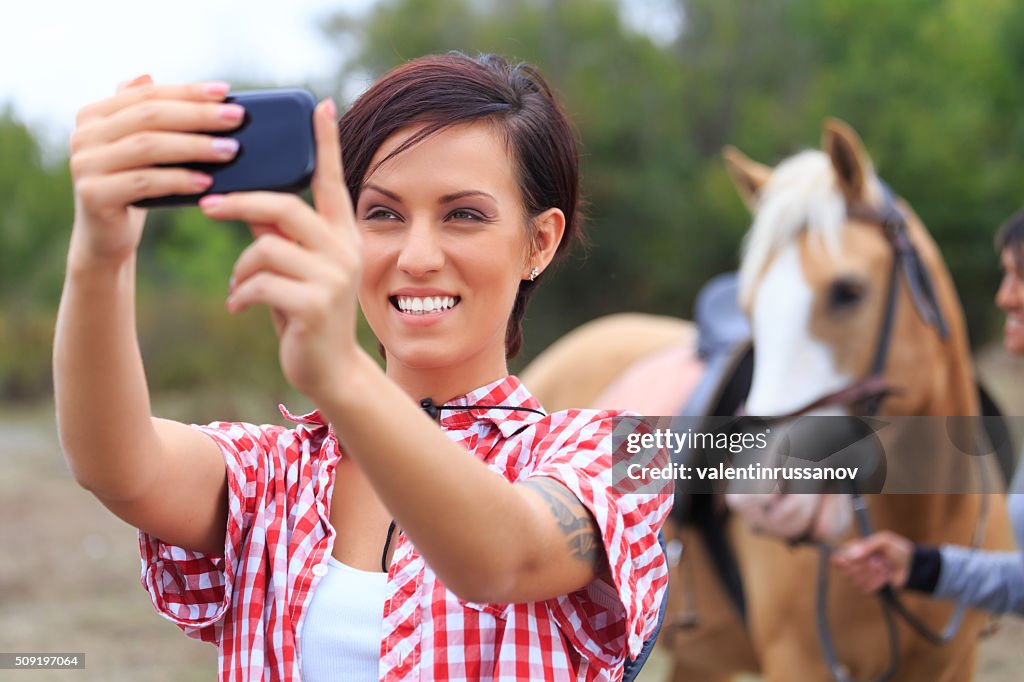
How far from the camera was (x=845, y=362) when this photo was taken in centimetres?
237

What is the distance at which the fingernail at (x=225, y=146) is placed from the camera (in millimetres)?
721

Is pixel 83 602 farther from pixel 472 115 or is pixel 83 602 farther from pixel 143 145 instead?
pixel 143 145

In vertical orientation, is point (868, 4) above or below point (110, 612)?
above

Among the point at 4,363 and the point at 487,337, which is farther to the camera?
the point at 4,363

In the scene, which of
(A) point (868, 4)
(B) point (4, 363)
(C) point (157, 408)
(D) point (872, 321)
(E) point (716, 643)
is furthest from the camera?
(A) point (868, 4)

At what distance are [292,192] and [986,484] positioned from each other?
7.36ft

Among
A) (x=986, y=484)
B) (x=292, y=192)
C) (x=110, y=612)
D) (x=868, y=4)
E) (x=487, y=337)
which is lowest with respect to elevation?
(x=110, y=612)

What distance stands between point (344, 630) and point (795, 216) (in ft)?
6.19

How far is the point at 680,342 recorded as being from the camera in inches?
162

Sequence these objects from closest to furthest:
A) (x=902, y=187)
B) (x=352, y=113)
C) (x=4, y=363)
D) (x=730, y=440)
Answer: (x=352, y=113) < (x=730, y=440) < (x=4, y=363) < (x=902, y=187)

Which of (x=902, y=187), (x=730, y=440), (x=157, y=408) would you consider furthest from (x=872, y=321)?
(x=902, y=187)

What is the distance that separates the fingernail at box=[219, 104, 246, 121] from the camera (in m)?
0.73

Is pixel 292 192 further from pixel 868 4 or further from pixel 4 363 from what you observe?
pixel 868 4

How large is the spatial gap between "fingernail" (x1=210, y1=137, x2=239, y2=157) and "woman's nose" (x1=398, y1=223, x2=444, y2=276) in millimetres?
231
